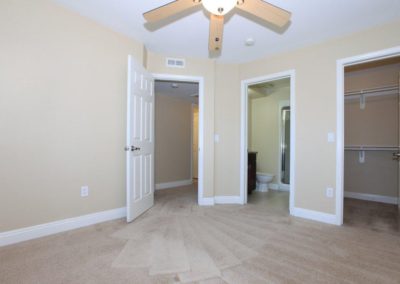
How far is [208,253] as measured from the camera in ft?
6.35

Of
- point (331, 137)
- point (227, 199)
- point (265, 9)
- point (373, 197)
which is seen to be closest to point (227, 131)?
point (227, 199)

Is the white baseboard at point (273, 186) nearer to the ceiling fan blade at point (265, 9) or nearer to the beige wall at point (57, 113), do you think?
the beige wall at point (57, 113)

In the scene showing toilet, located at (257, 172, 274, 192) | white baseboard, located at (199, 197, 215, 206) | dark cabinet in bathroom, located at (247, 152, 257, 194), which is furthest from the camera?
toilet, located at (257, 172, 274, 192)

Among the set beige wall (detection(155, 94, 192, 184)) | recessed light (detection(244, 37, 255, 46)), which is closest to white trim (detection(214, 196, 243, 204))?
beige wall (detection(155, 94, 192, 184))

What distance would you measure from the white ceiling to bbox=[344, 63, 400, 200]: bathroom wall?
1.77m

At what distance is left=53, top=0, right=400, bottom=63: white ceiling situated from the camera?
2.20m

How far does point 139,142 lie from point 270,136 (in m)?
3.32

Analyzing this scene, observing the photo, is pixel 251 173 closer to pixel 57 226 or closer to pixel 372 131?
pixel 372 131

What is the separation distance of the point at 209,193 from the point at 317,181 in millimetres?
1579

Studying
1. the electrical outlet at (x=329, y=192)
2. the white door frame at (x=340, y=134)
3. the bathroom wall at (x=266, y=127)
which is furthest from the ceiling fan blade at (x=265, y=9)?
the bathroom wall at (x=266, y=127)

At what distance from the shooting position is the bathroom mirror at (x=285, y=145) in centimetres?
494

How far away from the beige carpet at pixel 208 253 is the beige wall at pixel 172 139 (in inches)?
91.2

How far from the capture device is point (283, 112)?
4.95m

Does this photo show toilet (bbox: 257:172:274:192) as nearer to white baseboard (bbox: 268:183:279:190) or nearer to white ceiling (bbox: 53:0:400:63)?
white baseboard (bbox: 268:183:279:190)
